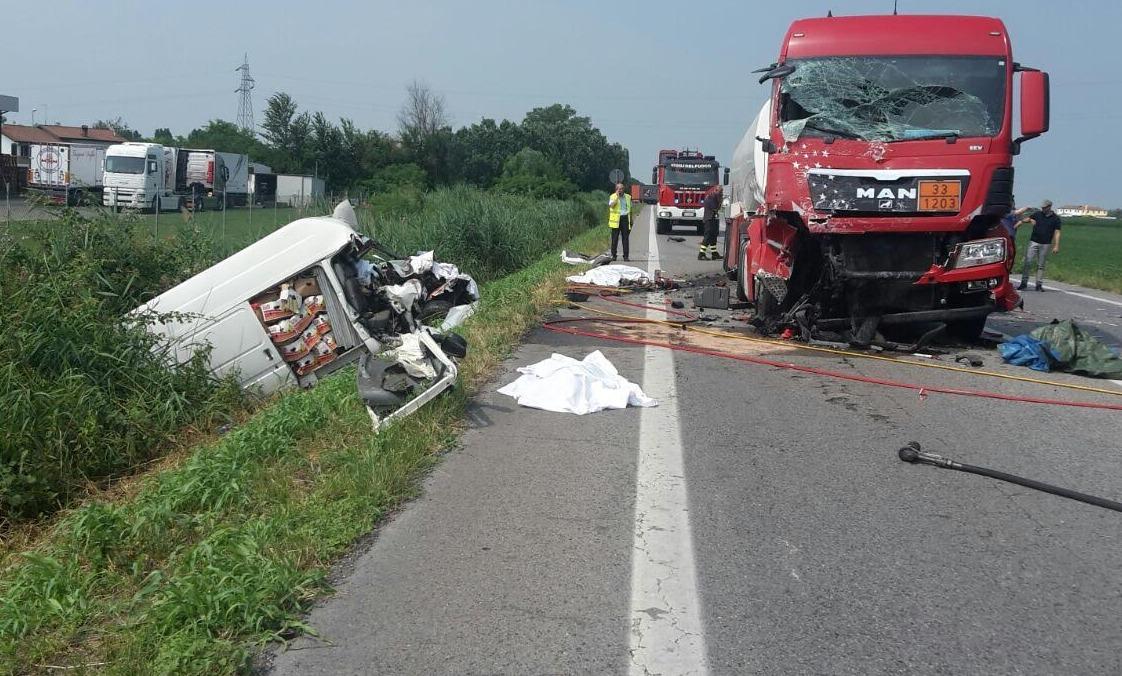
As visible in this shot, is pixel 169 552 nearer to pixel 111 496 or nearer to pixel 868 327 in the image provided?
pixel 111 496

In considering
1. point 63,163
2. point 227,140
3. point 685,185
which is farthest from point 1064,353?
point 227,140

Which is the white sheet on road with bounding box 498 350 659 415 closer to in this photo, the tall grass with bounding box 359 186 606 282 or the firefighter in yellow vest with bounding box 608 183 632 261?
the tall grass with bounding box 359 186 606 282

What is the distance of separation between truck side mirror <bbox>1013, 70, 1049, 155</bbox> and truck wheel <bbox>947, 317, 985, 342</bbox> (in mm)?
1977

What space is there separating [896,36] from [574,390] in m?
5.71

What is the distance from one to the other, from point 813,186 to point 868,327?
5.19ft

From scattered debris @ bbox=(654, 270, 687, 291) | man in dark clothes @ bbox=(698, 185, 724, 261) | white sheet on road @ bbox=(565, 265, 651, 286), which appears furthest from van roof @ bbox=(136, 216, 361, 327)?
man in dark clothes @ bbox=(698, 185, 724, 261)

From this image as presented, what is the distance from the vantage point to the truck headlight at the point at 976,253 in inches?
355

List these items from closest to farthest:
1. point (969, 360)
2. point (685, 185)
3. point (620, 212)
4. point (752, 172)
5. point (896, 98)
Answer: point (969, 360)
point (896, 98)
point (752, 172)
point (620, 212)
point (685, 185)

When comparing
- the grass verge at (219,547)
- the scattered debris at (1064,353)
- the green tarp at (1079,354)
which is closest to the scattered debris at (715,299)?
the scattered debris at (1064,353)

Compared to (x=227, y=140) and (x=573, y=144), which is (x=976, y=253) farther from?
(x=573, y=144)

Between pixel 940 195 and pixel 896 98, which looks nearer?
pixel 940 195

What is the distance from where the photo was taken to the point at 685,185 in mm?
32562

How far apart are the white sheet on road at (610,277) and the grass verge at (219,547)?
8869 mm

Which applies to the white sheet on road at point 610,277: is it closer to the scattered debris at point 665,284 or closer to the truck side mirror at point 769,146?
the scattered debris at point 665,284
